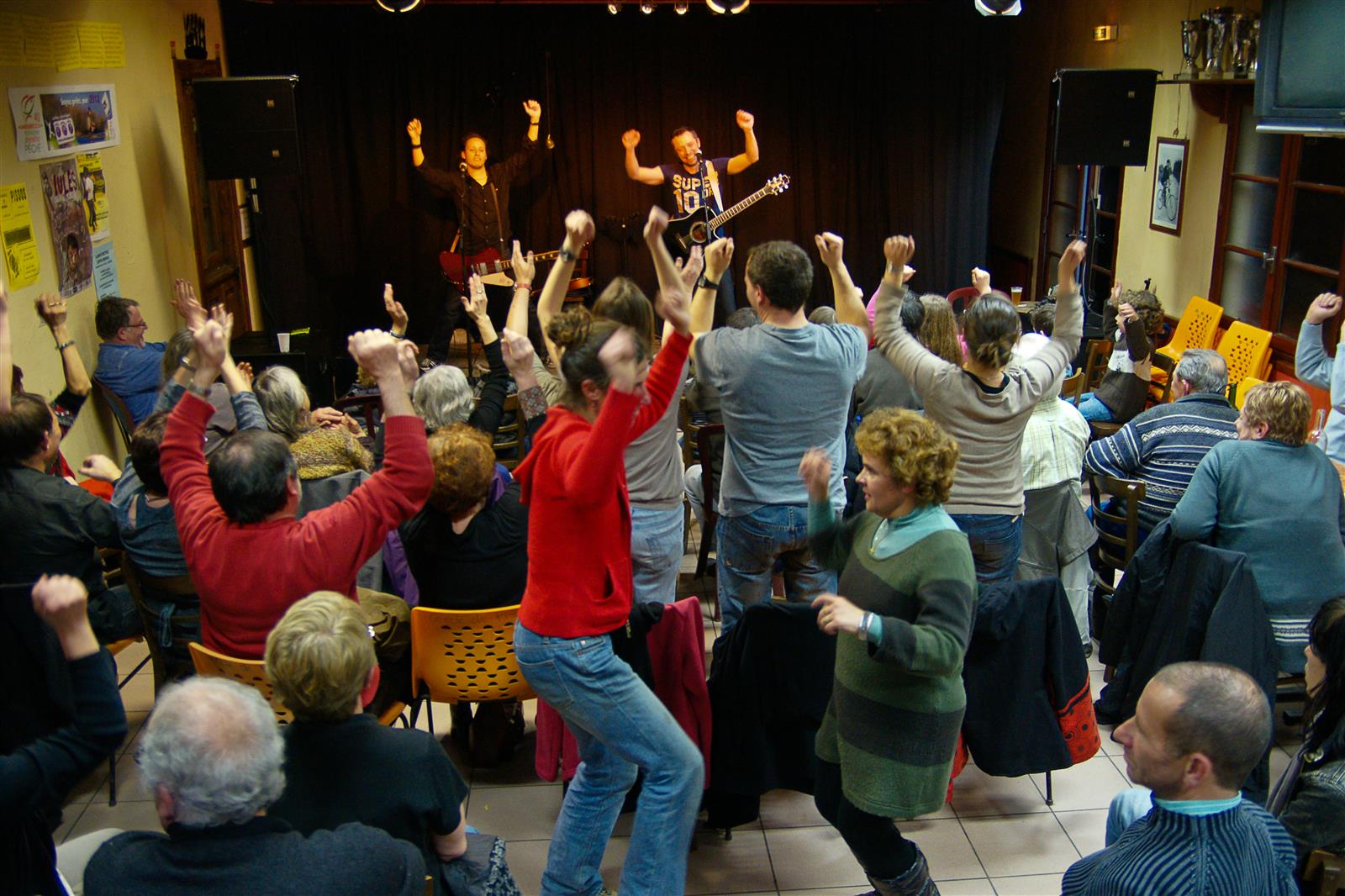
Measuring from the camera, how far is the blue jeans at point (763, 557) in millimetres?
3107

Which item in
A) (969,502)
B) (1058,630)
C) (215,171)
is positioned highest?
(215,171)

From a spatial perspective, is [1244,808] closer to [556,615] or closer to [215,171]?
[556,615]

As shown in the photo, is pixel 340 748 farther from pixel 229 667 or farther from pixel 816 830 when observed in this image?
pixel 816 830

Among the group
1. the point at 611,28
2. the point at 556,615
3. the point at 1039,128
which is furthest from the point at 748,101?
the point at 556,615

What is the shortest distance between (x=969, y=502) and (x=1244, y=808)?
1.41 m

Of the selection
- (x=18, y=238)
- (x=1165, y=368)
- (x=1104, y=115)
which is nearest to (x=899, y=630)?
(x=18, y=238)

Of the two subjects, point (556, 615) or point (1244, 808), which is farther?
point (556, 615)

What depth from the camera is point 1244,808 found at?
1.74 meters

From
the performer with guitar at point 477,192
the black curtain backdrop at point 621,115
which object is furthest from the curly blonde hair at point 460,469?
the black curtain backdrop at point 621,115

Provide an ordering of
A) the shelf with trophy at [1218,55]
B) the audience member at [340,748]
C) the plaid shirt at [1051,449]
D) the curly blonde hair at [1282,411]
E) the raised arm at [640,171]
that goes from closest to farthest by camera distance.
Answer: the audience member at [340,748]
the curly blonde hair at [1282,411]
the plaid shirt at [1051,449]
the shelf with trophy at [1218,55]
the raised arm at [640,171]

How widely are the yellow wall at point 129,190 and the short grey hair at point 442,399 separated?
2.14 metres

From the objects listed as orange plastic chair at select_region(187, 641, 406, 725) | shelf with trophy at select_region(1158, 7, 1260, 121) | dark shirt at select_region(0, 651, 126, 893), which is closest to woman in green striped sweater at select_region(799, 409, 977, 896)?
orange plastic chair at select_region(187, 641, 406, 725)

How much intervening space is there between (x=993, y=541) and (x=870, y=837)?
1.12 metres

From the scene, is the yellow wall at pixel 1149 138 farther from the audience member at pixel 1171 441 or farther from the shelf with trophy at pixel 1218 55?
the audience member at pixel 1171 441
